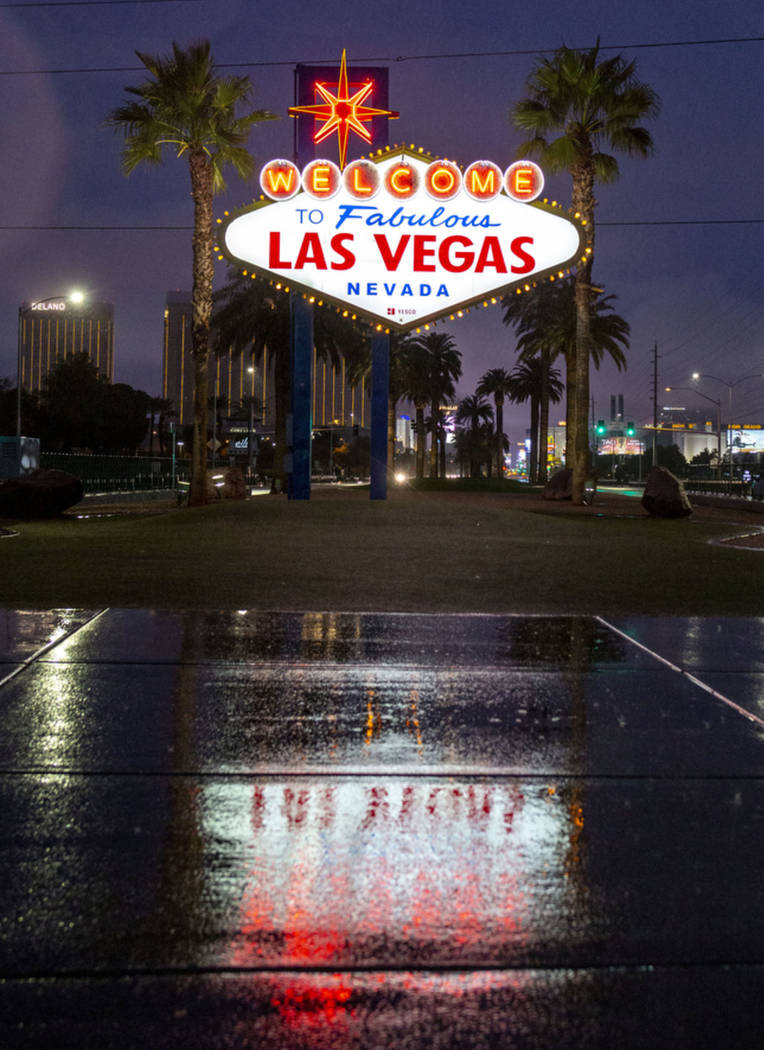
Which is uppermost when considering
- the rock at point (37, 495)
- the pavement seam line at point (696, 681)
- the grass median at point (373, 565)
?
the rock at point (37, 495)

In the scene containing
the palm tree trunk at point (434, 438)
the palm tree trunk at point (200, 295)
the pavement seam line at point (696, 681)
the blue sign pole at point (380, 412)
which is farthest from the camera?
the palm tree trunk at point (434, 438)

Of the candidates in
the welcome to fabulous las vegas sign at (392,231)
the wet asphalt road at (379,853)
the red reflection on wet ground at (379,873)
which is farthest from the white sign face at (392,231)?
the red reflection on wet ground at (379,873)

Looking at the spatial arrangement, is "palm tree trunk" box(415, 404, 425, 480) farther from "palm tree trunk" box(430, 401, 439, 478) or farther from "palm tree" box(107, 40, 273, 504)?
"palm tree" box(107, 40, 273, 504)

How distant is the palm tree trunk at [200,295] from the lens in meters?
30.6

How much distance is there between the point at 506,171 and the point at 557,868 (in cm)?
2837

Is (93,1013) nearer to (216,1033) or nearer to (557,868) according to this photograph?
(216,1033)

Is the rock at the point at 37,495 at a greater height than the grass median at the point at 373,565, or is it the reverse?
the rock at the point at 37,495

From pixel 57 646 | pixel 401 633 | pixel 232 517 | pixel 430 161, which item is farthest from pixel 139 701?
pixel 430 161

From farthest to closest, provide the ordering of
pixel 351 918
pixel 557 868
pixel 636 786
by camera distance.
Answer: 1. pixel 636 786
2. pixel 557 868
3. pixel 351 918

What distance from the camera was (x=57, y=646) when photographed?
7883 millimetres

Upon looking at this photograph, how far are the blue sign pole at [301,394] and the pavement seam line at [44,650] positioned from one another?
22038 mm

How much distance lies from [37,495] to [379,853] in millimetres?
22443

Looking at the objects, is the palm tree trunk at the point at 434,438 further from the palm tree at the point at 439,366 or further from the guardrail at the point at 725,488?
the guardrail at the point at 725,488

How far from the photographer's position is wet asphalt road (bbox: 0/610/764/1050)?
2.92 metres
